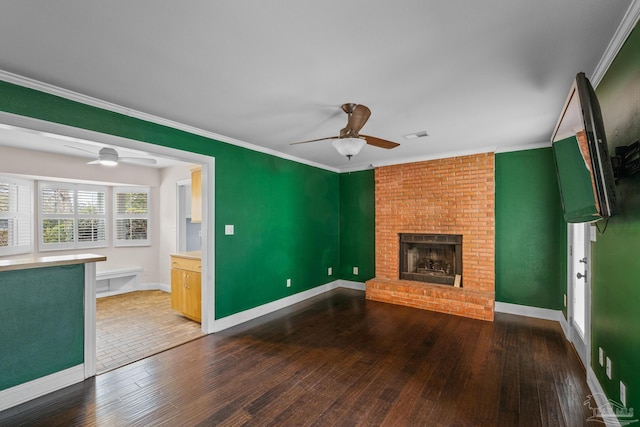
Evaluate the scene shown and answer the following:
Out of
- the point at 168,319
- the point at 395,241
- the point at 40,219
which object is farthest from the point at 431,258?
the point at 40,219

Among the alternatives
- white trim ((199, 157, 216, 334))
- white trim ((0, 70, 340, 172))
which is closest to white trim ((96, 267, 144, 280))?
white trim ((199, 157, 216, 334))

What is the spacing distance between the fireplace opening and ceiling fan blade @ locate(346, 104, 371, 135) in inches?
110

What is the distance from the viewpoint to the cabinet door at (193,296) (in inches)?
150

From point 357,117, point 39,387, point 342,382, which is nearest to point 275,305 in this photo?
point 342,382

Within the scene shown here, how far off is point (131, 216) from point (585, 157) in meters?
6.71

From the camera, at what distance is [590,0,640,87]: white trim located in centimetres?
147

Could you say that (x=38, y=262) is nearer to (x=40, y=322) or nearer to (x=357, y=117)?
(x=40, y=322)

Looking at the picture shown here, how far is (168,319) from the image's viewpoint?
405 cm

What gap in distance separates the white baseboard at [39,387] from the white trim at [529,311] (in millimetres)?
5129

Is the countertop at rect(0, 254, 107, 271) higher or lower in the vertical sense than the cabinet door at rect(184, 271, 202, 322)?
higher

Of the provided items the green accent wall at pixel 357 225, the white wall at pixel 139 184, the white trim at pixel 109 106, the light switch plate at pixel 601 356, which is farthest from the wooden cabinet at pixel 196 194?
the light switch plate at pixel 601 356

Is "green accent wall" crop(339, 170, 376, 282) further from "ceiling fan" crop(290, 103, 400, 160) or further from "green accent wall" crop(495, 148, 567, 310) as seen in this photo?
"ceiling fan" crop(290, 103, 400, 160)

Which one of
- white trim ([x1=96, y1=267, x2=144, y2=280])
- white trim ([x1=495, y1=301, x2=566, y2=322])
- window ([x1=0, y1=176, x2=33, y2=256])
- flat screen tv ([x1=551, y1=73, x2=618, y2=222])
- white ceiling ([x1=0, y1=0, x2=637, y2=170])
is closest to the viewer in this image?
flat screen tv ([x1=551, y1=73, x2=618, y2=222])

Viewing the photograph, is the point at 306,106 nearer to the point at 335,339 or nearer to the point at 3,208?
the point at 335,339
